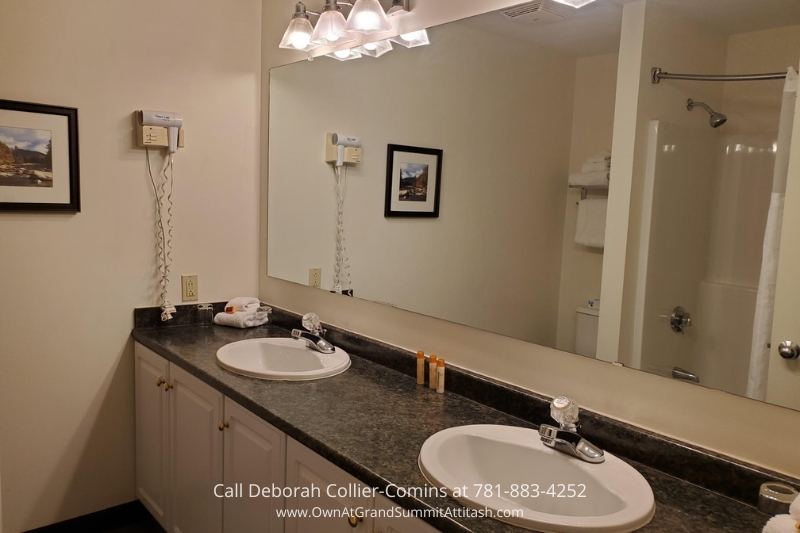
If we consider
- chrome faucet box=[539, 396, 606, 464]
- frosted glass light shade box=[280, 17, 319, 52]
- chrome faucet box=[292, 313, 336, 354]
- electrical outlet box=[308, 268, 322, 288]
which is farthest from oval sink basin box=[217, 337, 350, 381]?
frosted glass light shade box=[280, 17, 319, 52]

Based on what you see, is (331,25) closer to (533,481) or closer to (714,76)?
(714,76)

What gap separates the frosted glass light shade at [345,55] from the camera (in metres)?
2.28

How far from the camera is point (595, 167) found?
150 cm

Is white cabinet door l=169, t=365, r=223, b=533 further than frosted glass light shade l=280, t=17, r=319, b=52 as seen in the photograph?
No

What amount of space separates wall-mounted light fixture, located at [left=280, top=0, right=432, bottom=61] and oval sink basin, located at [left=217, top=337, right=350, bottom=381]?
1160mm

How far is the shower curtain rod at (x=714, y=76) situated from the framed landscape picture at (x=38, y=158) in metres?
2.10

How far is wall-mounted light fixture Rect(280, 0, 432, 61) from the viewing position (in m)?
1.97

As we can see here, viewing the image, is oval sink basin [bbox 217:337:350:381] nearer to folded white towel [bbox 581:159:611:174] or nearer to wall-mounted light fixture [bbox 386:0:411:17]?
folded white towel [bbox 581:159:611:174]

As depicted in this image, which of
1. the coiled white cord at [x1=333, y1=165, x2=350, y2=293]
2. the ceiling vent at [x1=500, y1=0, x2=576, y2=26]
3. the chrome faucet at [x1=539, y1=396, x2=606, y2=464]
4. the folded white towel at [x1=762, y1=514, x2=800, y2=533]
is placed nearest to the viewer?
the folded white towel at [x1=762, y1=514, x2=800, y2=533]

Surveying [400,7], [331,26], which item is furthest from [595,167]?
[331,26]

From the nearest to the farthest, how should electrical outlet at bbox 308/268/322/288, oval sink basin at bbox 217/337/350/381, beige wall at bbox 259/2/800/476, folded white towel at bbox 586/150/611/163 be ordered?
beige wall at bbox 259/2/800/476, folded white towel at bbox 586/150/611/163, oval sink basin at bbox 217/337/350/381, electrical outlet at bbox 308/268/322/288

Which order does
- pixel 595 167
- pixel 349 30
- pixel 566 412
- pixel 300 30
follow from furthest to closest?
1. pixel 300 30
2. pixel 349 30
3. pixel 595 167
4. pixel 566 412

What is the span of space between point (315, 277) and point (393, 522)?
1.40 m

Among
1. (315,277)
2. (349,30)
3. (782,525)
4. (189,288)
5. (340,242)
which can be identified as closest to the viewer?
(782,525)
